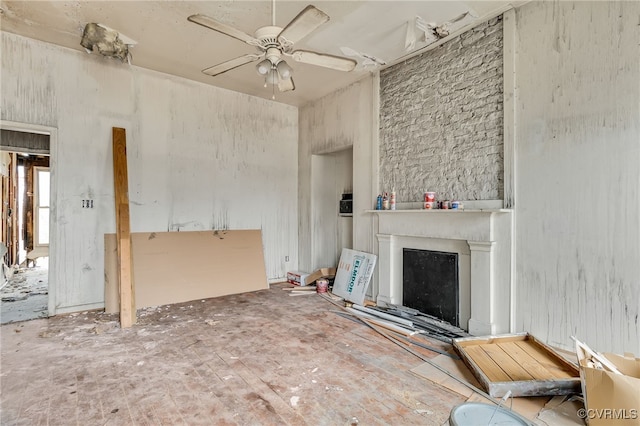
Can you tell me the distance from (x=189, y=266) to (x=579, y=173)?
4658 mm

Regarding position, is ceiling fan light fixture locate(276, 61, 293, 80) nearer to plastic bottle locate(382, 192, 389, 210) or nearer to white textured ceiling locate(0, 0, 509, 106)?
white textured ceiling locate(0, 0, 509, 106)

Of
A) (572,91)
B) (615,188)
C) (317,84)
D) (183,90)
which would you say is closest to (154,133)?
(183,90)

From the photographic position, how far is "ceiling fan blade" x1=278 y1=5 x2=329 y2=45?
72.3 inches

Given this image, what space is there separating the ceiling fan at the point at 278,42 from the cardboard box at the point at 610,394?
258 centimetres

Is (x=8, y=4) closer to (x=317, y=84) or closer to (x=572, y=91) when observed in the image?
(x=317, y=84)

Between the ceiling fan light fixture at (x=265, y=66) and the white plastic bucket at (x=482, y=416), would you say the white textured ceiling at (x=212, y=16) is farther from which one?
the white plastic bucket at (x=482, y=416)

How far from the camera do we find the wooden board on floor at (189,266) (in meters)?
4.12

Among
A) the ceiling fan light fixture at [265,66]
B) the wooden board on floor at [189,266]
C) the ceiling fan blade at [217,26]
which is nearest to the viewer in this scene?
the ceiling fan blade at [217,26]

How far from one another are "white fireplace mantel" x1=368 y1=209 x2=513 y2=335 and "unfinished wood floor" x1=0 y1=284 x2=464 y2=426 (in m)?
0.99

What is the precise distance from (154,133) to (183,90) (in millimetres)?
Answer: 800

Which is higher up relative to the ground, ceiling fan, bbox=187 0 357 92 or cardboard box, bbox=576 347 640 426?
ceiling fan, bbox=187 0 357 92

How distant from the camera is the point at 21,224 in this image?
7289 mm

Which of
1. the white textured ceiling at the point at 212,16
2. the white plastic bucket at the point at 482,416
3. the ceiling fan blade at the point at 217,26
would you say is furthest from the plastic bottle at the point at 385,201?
the white plastic bucket at the point at 482,416

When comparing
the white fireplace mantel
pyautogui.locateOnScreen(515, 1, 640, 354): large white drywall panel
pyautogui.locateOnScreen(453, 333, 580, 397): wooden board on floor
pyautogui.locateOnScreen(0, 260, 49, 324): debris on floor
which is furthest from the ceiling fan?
pyautogui.locateOnScreen(0, 260, 49, 324): debris on floor
